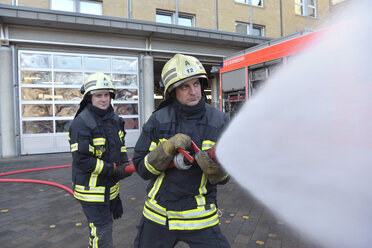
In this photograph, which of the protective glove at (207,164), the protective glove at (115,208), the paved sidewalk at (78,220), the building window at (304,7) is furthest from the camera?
the building window at (304,7)

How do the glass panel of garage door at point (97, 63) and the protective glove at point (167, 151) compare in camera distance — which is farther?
the glass panel of garage door at point (97, 63)

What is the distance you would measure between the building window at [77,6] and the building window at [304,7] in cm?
1063

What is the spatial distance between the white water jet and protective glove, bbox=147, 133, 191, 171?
0.37m

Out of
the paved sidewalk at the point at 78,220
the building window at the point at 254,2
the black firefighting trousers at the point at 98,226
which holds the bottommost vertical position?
the paved sidewalk at the point at 78,220

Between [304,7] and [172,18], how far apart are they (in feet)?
26.5

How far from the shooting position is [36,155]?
9148 millimetres

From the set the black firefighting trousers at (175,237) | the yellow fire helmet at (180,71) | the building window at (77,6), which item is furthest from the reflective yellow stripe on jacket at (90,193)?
the building window at (77,6)

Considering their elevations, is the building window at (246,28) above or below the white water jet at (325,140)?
above

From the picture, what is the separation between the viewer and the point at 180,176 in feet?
5.31

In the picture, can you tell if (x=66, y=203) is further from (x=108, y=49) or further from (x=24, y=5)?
(x=24, y=5)

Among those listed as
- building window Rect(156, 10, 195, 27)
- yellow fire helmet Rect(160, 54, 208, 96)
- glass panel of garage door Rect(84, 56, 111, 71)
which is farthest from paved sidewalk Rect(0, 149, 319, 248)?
building window Rect(156, 10, 195, 27)

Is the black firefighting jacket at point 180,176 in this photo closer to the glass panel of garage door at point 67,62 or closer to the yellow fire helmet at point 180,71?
the yellow fire helmet at point 180,71

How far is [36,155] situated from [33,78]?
106 inches

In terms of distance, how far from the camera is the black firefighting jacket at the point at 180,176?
1.59m
